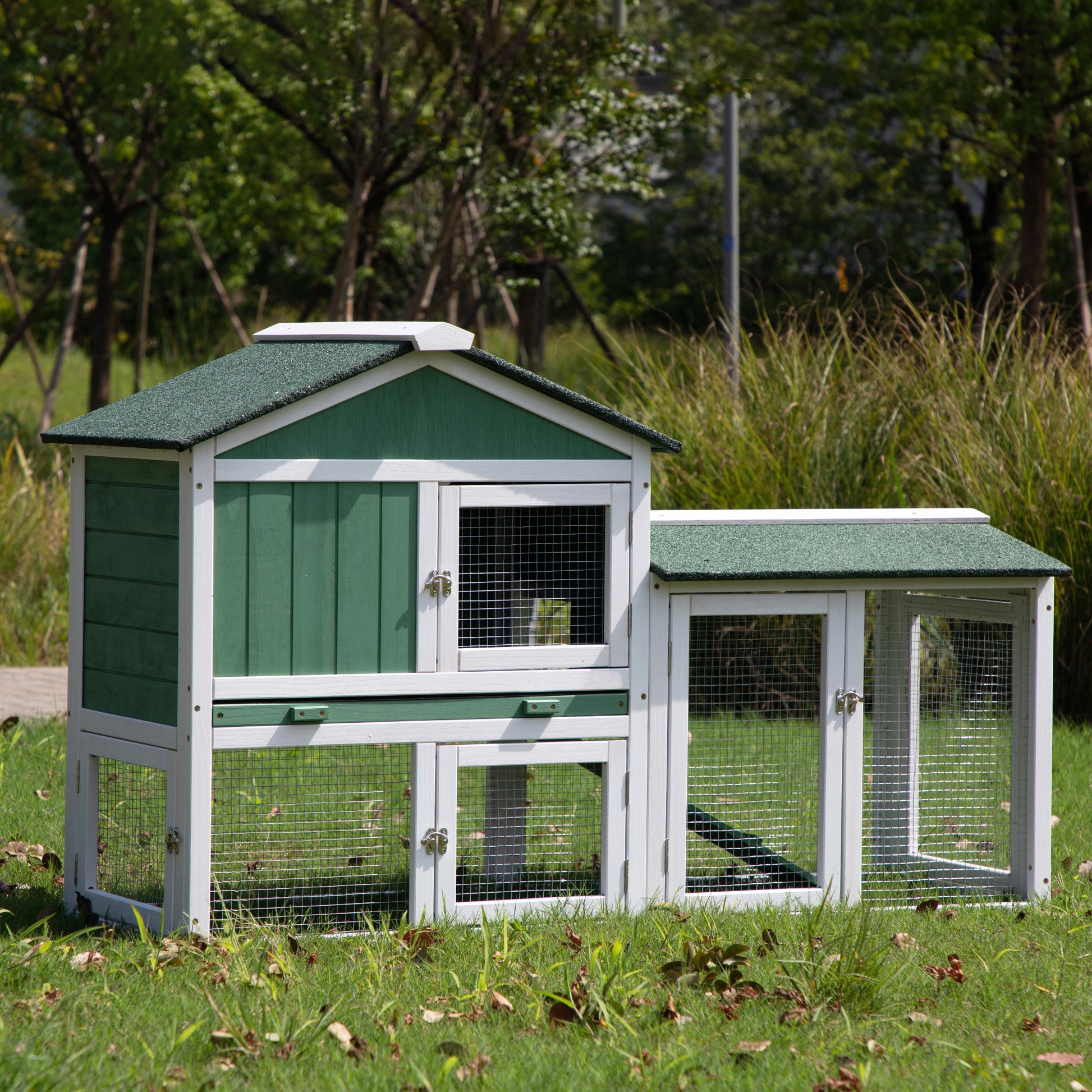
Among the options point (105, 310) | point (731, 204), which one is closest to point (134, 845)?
point (731, 204)

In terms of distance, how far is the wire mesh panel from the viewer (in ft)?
14.4

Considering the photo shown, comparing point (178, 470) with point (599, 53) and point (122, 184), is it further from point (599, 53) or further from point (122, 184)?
point (122, 184)

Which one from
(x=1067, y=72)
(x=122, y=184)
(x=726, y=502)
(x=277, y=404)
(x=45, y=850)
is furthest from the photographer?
(x=122, y=184)

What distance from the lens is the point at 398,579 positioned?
420cm

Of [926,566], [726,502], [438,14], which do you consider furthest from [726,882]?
[438,14]

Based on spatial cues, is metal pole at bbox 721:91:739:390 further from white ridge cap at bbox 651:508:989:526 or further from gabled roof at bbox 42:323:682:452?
gabled roof at bbox 42:323:682:452

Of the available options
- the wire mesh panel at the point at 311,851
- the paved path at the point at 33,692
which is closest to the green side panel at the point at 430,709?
the wire mesh panel at the point at 311,851

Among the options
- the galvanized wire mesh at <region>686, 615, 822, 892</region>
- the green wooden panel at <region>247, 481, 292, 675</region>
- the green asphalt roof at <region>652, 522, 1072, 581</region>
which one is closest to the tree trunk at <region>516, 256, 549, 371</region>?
the galvanized wire mesh at <region>686, 615, 822, 892</region>

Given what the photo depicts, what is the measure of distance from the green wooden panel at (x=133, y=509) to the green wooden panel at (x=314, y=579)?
381 millimetres

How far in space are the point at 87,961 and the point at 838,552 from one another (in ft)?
8.87

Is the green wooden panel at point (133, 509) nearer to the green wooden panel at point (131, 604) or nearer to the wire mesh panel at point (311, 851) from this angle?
the green wooden panel at point (131, 604)

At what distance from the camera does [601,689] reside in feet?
14.4

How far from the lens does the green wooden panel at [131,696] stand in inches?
161

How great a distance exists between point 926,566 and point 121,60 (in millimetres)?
10130
